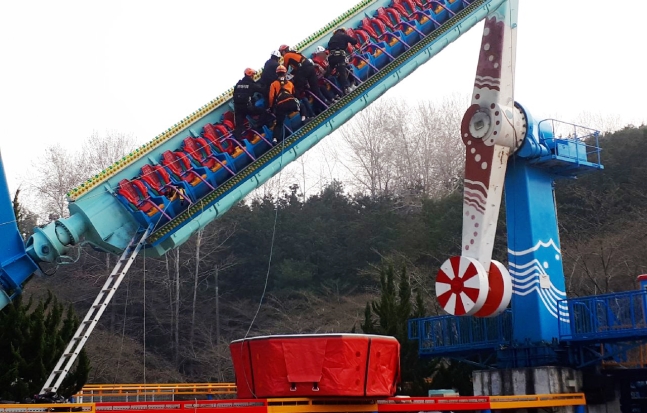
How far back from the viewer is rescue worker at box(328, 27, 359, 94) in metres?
17.2

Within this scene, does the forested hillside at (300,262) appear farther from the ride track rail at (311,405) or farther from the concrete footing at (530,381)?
the ride track rail at (311,405)

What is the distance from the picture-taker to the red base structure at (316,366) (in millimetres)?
12109

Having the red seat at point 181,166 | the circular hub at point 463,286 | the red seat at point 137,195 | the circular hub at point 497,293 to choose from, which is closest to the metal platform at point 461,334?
the circular hub at point 497,293

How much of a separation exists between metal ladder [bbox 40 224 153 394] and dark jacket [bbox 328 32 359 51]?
18.8 ft

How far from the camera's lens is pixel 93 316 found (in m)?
13.8

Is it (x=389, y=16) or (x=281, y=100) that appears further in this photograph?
(x=389, y=16)

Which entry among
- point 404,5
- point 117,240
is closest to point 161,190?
point 117,240

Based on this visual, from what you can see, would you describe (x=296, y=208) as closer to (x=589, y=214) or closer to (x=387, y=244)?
(x=387, y=244)

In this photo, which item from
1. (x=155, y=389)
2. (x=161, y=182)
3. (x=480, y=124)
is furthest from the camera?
(x=155, y=389)

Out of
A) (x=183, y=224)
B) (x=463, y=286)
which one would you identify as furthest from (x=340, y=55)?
(x=463, y=286)

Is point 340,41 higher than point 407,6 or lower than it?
lower

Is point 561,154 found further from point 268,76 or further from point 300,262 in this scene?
point 300,262

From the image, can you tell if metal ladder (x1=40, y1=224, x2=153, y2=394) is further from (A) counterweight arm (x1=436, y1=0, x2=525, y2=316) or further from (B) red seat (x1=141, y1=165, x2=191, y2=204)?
(A) counterweight arm (x1=436, y1=0, x2=525, y2=316)

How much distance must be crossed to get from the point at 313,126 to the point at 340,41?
227 cm
